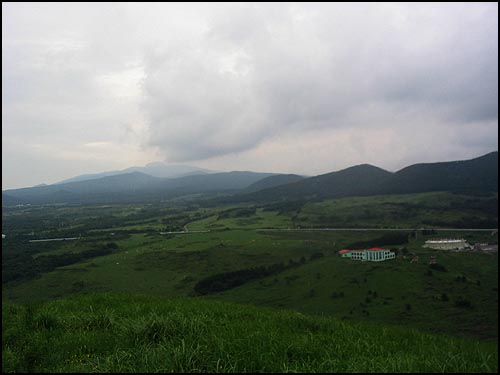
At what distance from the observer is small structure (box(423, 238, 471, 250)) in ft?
275

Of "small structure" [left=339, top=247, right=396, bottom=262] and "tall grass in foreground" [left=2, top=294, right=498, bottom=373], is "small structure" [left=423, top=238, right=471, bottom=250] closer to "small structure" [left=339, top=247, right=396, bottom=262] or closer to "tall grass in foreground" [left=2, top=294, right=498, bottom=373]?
"small structure" [left=339, top=247, right=396, bottom=262]

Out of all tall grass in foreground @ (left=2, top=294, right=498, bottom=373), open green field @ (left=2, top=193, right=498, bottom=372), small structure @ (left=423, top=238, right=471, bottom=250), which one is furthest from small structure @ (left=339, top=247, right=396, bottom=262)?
tall grass in foreground @ (left=2, top=294, right=498, bottom=373)

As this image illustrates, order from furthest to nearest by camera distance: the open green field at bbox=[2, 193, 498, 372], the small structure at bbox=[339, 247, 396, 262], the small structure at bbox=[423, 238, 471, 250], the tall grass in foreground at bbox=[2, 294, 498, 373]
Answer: the small structure at bbox=[423, 238, 471, 250] < the small structure at bbox=[339, 247, 396, 262] < the open green field at bbox=[2, 193, 498, 372] < the tall grass in foreground at bbox=[2, 294, 498, 373]

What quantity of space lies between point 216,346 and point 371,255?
7852 centimetres

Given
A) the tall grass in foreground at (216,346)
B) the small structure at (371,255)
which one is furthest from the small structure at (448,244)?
the tall grass in foreground at (216,346)

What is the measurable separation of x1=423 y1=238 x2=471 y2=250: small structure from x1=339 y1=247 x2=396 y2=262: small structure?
42.8ft

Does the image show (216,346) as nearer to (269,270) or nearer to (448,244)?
(269,270)

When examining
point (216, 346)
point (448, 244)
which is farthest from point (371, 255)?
point (216, 346)

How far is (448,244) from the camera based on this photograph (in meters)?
86.0

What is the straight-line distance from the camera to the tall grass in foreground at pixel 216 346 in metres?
4.84

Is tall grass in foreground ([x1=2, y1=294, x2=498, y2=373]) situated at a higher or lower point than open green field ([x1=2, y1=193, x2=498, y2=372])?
higher

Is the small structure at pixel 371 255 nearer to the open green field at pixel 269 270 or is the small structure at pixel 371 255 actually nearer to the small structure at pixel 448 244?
the open green field at pixel 269 270

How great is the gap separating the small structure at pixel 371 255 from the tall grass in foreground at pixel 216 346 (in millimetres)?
74684

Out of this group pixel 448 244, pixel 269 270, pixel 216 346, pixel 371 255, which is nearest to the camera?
pixel 216 346
